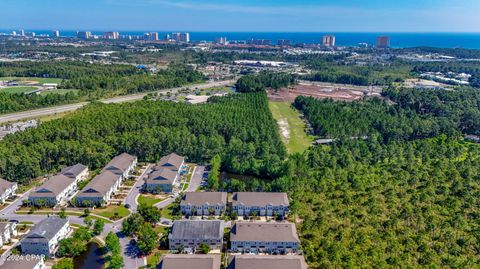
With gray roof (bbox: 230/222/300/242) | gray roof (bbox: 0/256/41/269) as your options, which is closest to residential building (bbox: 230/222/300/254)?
gray roof (bbox: 230/222/300/242)

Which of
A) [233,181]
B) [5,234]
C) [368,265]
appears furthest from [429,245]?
[5,234]

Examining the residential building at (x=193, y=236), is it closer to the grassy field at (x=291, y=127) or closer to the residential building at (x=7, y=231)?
the residential building at (x=7, y=231)

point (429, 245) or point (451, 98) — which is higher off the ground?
point (451, 98)

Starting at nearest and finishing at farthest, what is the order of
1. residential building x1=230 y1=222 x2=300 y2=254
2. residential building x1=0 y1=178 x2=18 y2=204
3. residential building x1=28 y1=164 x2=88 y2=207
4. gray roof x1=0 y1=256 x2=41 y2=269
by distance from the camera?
gray roof x1=0 y1=256 x2=41 y2=269
residential building x1=230 y1=222 x2=300 y2=254
residential building x1=28 y1=164 x2=88 y2=207
residential building x1=0 y1=178 x2=18 y2=204

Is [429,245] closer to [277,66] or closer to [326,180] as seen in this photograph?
[326,180]

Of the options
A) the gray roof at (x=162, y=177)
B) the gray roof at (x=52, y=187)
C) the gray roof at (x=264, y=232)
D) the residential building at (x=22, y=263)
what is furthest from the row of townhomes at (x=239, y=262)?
the gray roof at (x=52, y=187)

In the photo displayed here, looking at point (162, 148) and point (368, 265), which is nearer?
point (368, 265)

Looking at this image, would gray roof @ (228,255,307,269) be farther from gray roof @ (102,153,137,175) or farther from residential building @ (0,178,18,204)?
residential building @ (0,178,18,204)
